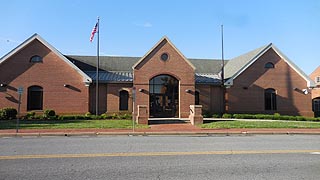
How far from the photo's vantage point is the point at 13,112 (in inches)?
990

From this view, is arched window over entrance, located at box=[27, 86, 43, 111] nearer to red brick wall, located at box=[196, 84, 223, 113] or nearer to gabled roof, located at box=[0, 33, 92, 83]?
gabled roof, located at box=[0, 33, 92, 83]

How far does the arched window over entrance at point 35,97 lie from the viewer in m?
27.4

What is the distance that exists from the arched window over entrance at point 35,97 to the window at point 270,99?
23.5m

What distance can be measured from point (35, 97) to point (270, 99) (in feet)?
80.6

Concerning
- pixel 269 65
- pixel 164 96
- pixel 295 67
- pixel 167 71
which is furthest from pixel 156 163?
pixel 295 67

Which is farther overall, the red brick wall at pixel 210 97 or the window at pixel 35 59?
the red brick wall at pixel 210 97

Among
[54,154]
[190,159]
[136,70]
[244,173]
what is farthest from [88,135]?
[136,70]

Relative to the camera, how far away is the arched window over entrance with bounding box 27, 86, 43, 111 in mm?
27391

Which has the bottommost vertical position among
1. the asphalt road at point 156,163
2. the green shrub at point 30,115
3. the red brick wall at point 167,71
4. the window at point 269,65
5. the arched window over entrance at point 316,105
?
the asphalt road at point 156,163

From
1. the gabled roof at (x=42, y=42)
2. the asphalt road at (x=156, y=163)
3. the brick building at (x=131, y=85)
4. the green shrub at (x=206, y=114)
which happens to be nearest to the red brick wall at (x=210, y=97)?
the brick building at (x=131, y=85)

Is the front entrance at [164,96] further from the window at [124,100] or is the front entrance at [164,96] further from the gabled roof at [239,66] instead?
the gabled roof at [239,66]

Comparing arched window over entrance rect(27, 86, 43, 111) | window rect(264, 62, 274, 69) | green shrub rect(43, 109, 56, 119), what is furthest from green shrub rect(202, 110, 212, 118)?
arched window over entrance rect(27, 86, 43, 111)

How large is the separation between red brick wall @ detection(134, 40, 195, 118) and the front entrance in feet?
2.24

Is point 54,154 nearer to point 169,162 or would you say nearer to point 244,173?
point 169,162
